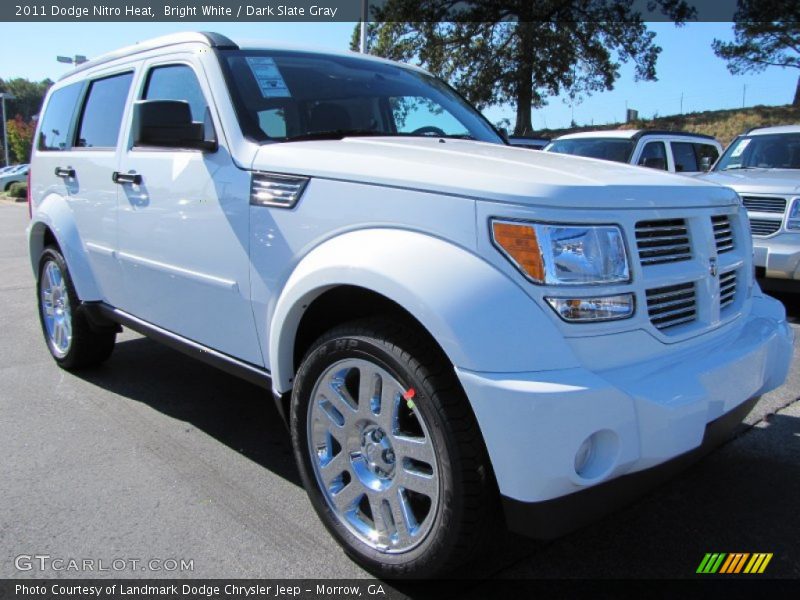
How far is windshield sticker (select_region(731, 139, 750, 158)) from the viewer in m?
7.68

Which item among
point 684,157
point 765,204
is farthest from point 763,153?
point 684,157

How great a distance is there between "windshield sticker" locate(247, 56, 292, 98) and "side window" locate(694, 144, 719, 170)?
835 cm

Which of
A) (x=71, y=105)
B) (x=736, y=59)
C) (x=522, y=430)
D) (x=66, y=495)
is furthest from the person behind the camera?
(x=736, y=59)

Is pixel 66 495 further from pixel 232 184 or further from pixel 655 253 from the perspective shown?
pixel 655 253

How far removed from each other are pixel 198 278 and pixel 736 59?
101 feet

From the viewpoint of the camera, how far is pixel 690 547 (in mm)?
2516

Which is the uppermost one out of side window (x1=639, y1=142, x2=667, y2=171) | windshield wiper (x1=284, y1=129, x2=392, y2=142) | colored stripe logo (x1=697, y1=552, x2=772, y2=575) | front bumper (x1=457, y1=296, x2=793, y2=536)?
side window (x1=639, y1=142, x2=667, y2=171)

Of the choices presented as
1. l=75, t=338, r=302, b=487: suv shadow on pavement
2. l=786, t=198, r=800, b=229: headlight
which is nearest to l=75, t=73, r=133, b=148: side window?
l=75, t=338, r=302, b=487: suv shadow on pavement

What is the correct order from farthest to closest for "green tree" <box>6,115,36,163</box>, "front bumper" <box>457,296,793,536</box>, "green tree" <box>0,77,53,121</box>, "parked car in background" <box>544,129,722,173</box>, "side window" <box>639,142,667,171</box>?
"green tree" <box>0,77,53,121</box>, "green tree" <box>6,115,36,163</box>, "parked car in background" <box>544,129,722,173</box>, "side window" <box>639,142,667,171</box>, "front bumper" <box>457,296,793,536</box>

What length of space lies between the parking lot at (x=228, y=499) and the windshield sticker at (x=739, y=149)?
4293mm

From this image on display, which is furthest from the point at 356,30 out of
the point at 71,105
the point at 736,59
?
the point at 71,105

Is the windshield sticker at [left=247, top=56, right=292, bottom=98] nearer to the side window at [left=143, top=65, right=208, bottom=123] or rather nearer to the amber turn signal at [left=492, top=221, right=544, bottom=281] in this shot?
the side window at [left=143, top=65, right=208, bottom=123]

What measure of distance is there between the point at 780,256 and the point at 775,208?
1.80ft

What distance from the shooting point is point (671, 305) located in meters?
2.17
